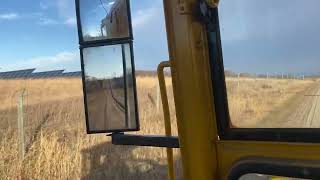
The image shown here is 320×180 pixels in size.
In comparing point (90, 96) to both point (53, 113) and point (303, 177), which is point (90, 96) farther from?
point (53, 113)

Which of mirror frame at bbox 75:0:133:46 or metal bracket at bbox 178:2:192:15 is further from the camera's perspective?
mirror frame at bbox 75:0:133:46

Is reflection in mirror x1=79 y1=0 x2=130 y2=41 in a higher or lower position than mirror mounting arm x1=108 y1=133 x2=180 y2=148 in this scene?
higher

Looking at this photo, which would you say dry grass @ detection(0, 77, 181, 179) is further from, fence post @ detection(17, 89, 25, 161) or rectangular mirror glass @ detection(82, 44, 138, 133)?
rectangular mirror glass @ detection(82, 44, 138, 133)

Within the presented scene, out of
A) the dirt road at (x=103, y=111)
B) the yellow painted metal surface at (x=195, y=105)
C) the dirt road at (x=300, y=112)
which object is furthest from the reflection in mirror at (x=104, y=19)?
the dirt road at (x=300, y=112)

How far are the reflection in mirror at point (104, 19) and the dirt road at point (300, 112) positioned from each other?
77 cm

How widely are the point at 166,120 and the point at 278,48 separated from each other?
2.30ft

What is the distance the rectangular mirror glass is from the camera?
232 centimetres

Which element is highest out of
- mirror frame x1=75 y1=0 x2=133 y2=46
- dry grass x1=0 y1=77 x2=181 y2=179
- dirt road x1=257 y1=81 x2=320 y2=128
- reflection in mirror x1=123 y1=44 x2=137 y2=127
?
mirror frame x1=75 y1=0 x2=133 y2=46

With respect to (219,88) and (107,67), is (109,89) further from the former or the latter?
(219,88)

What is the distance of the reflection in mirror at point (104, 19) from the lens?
2.30 meters

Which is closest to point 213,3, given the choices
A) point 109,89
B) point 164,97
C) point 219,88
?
point 219,88

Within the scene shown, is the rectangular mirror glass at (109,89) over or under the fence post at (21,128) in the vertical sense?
over

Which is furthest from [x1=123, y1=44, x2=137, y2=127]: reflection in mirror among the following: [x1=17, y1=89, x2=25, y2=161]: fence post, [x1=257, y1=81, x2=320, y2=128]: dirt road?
[x1=17, y1=89, x2=25, y2=161]: fence post

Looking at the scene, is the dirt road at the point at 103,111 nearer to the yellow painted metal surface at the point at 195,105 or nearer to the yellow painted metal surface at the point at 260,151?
the yellow painted metal surface at the point at 195,105
